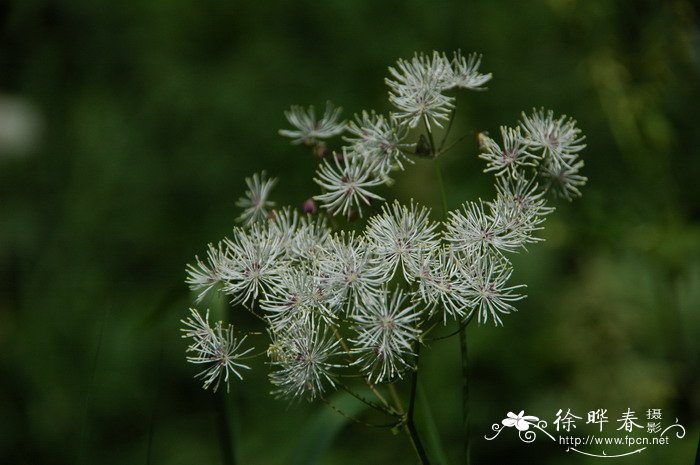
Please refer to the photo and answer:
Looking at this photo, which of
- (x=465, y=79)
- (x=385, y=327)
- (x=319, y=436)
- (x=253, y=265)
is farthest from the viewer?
(x=319, y=436)

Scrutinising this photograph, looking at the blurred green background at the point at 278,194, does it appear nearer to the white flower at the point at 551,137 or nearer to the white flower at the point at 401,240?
the white flower at the point at 551,137

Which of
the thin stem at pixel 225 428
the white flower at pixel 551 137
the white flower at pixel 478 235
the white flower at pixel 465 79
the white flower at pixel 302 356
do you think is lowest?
the thin stem at pixel 225 428

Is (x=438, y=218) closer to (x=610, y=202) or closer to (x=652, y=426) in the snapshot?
(x=610, y=202)

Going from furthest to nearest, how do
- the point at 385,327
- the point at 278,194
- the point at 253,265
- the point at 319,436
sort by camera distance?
the point at 278,194 < the point at 319,436 < the point at 253,265 < the point at 385,327

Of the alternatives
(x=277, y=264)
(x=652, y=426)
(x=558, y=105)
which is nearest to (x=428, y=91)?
(x=277, y=264)

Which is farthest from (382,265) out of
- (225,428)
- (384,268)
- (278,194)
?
(278,194)

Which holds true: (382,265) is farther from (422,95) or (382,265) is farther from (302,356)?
(422,95)

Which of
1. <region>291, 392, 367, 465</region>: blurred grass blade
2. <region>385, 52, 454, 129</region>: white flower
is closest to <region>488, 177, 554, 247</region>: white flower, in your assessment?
<region>385, 52, 454, 129</region>: white flower

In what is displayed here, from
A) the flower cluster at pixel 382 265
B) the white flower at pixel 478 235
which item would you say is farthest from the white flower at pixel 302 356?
the white flower at pixel 478 235
